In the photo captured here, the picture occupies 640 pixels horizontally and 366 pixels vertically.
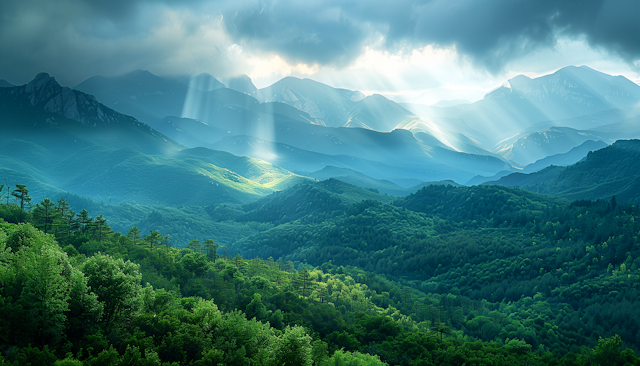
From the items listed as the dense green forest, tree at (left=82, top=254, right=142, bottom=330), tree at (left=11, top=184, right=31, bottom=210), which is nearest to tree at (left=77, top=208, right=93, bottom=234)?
the dense green forest

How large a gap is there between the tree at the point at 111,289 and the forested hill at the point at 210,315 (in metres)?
0.15

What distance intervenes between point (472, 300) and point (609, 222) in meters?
80.8

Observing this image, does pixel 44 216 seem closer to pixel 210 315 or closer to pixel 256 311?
pixel 256 311

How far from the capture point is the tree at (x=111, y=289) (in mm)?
51250

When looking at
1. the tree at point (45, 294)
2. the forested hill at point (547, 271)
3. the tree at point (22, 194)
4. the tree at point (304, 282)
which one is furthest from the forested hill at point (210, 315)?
the tree at point (22, 194)

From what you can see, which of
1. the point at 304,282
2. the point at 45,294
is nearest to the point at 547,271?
the point at 304,282

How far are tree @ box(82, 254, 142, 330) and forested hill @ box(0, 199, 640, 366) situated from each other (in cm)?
15

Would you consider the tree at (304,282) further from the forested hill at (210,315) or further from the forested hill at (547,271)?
the forested hill at (547,271)

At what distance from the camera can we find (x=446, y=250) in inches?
7165

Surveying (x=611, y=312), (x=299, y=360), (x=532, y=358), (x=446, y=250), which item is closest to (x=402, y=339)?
(x=532, y=358)

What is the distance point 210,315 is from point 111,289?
1401 centimetres

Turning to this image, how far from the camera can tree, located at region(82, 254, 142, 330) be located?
51.2 meters

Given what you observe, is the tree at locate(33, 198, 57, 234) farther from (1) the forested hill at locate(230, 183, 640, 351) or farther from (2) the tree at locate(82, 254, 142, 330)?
(1) the forested hill at locate(230, 183, 640, 351)

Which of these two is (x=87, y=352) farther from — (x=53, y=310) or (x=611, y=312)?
(x=611, y=312)
